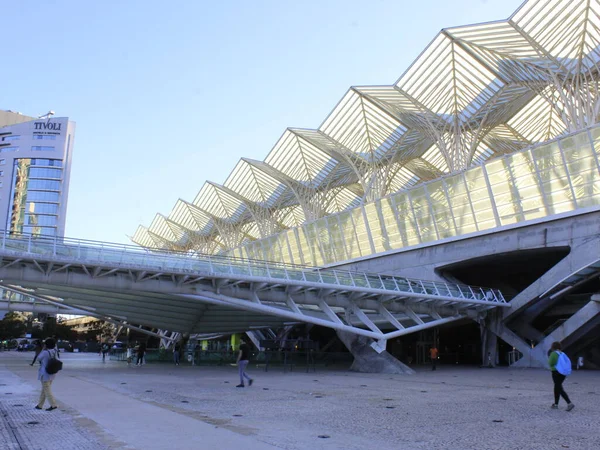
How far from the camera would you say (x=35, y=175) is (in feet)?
353

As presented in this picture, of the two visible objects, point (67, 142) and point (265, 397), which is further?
point (67, 142)

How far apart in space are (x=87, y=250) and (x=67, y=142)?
320 ft

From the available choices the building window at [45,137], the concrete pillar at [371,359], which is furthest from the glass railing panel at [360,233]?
the building window at [45,137]

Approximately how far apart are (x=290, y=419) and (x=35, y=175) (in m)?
110

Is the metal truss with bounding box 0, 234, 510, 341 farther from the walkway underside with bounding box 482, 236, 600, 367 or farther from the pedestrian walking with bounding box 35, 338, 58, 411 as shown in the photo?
the pedestrian walking with bounding box 35, 338, 58, 411

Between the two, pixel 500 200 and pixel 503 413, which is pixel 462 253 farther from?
pixel 503 413

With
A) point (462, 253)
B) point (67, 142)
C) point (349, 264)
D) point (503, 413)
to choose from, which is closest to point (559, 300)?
point (462, 253)

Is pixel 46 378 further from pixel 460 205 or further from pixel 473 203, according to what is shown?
pixel 460 205

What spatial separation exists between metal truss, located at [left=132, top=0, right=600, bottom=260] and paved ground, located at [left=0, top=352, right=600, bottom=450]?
25158 millimetres

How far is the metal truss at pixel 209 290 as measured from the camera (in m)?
23.9

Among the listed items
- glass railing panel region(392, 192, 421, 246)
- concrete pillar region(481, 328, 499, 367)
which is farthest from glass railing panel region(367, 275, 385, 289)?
glass railing panel region(392, 192, 421, 246)

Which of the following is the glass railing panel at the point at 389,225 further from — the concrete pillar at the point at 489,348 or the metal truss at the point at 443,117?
the concrete pillar at the point at 489,348

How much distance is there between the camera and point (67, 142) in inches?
4427

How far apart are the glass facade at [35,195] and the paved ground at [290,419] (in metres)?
96.9
